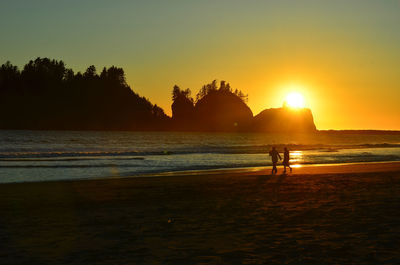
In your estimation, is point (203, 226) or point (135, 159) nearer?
point (203, 226)

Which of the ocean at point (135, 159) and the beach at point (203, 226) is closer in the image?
the beach at point (203, 226)

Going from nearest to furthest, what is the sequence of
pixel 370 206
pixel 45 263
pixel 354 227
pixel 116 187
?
1. pixel 45 263
2. pixel 354 227
3. pixel 370 206
4. pixel 116 187

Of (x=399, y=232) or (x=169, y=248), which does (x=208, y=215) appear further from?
(x=399, y=232)

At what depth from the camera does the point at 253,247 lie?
29.0 ft

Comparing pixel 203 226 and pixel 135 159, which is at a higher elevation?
pixel 203 226

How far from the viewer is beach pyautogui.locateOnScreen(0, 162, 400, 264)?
8289 mm

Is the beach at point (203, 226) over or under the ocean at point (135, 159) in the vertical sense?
over

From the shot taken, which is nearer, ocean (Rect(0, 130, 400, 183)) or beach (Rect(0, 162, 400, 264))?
beach (Rect(0, 162, 400, 264))

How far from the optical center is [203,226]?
11.0 m

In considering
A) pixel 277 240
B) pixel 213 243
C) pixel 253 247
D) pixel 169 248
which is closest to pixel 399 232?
pixel 277 240

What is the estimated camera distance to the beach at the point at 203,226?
8289 millimetres

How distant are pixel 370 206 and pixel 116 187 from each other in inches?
448

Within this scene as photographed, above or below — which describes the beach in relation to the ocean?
above

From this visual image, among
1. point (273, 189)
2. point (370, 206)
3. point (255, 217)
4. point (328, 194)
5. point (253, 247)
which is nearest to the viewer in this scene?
point (253, 247)
